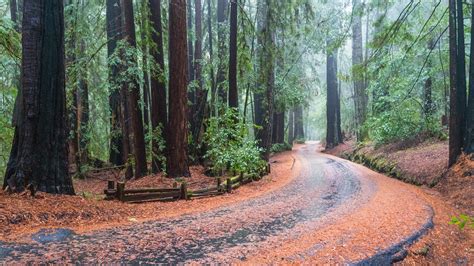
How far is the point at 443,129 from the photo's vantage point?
15523mm

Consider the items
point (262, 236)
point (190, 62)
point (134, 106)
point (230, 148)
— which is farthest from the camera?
point (190, 62)

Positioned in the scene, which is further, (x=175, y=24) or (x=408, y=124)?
(x=408, y=124)

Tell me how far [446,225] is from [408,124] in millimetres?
10594

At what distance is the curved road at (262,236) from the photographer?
4.41 m

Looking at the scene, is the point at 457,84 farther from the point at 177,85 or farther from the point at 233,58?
the point at 177,85

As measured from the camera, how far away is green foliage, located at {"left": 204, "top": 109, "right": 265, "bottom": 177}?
1144 cm

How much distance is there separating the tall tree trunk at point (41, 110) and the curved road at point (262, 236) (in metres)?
1.76

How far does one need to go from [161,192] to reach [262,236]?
11.2 feet

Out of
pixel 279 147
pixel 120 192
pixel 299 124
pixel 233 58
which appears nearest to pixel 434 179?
pixel 233 58

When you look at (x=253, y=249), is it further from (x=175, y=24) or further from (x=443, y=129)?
(x=443, y=129)

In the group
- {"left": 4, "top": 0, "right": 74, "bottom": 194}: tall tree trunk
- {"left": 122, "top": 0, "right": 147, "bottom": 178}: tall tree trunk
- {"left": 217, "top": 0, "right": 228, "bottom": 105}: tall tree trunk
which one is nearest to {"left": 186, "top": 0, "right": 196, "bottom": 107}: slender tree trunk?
{"left": 217, "top": 0, "right": 228, "bottom": 105}: tall tree trunk

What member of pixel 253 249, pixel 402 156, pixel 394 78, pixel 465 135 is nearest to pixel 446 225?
pixel 253 249

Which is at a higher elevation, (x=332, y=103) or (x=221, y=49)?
(x=221, y=49)

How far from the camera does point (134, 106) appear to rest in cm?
1116
